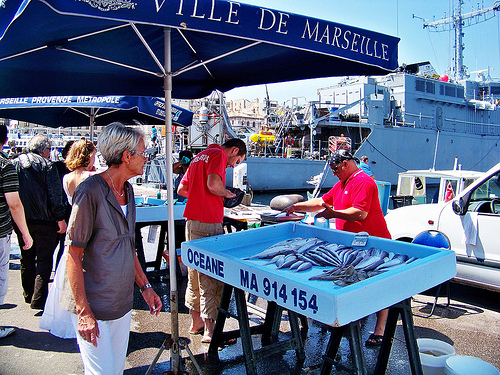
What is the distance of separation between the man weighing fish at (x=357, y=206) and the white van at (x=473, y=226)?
220 cm

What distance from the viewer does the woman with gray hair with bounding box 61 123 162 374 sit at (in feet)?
6.84

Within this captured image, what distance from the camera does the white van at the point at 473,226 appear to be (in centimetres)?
516

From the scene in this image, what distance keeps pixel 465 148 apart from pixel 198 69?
29.1 metres

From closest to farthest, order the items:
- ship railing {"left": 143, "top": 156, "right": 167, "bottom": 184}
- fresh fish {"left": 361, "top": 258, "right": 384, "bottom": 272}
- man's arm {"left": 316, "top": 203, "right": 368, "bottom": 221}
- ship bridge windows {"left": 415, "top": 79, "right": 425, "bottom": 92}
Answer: fresh fish {"left": 361, "top": 258, "right": 384, "bottom": 272}
man's arm {"left": 316, "top": 203, "right": 368, "bottom": 221}
ship railing {"left": 143, "top": 156, "right": 167, "bottom": 184}
ship bridge windows {"left": 415, "top": 79, "right": 425, "bottom": 92}

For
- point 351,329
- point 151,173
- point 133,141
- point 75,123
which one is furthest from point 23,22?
point 151,173

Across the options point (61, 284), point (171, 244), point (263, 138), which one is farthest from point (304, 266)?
point (263, 138)

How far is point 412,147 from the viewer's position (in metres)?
25.9

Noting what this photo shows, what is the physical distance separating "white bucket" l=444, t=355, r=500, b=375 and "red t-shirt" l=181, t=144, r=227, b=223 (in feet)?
7.49

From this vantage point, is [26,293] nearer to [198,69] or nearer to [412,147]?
[198,69]

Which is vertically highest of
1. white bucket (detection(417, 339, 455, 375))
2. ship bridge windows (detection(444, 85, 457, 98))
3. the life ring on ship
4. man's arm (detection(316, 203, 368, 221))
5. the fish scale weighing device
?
ship bridge windows (detection(444, 85, 457, 98))

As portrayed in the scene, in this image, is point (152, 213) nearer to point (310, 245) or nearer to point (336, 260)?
point (310, 245)

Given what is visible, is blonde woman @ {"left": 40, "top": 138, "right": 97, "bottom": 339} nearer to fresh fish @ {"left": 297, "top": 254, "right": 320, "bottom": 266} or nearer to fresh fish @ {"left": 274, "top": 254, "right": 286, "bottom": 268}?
fresh fish @ {"left": 274, "top": 254, "right": 286, "bottom": 268}

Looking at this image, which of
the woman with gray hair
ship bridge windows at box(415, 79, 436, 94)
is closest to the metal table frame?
the woman with gray hair

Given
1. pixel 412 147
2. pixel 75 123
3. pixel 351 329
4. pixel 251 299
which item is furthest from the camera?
pixel 412 147
